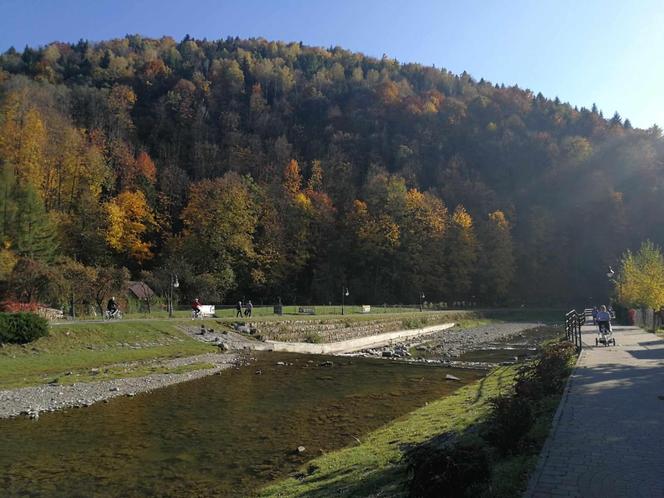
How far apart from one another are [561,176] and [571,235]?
62.9 ft

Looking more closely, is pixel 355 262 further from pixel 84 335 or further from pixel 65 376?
pixel 65 376

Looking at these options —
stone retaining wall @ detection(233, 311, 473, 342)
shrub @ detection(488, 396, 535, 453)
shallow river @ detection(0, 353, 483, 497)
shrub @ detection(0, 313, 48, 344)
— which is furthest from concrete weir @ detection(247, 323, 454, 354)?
shrub @ detection(488, 396, 535, 453)

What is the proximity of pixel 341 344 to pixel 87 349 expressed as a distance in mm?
18416

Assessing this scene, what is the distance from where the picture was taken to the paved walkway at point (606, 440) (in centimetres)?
564

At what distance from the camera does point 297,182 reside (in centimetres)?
9225

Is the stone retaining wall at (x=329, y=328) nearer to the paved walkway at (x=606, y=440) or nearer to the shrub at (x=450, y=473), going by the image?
the paved walkway at (x=606, y=440)

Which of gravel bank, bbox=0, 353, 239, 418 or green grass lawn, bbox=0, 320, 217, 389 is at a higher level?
green grass lawn, bbox=0, 320, 217, 389

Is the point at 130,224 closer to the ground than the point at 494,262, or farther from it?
farther from it

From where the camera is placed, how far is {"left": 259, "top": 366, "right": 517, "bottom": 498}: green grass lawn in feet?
25.6

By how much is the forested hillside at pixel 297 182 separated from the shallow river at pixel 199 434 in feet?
71.9

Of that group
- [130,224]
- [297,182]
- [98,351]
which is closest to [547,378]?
[98,351]

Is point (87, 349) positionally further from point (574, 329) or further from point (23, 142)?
point (23, 142)

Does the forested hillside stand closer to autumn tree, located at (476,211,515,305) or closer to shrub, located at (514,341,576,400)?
autumn tree, located at (476,211,515,305)

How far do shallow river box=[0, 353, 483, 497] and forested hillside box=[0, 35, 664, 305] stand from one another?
2193 cm
